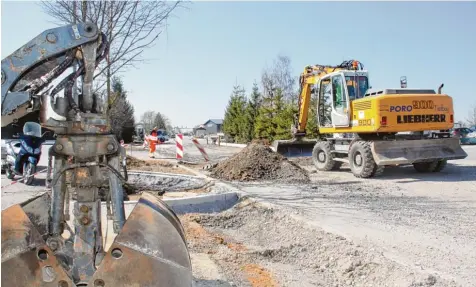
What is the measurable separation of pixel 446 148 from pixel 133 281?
11001 mm

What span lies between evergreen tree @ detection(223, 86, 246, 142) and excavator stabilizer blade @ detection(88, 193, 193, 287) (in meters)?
32.7

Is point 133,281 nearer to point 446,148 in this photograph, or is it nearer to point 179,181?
point 179,181

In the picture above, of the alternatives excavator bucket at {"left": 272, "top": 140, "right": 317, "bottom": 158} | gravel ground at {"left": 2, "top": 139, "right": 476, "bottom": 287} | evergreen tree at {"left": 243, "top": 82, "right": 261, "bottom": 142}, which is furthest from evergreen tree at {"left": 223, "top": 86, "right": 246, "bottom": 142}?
gravel ground at {"left": 2, "top": 139, "right": 476, "bottom": 287}

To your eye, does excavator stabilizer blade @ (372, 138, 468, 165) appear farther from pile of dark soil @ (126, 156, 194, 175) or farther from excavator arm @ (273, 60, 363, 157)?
pile of dark soil @ (126, 156, 194, 175)

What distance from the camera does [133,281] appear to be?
2.42 meters

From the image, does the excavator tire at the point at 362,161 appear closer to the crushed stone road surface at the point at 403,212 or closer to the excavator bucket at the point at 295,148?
the crushed stone road surface at the point at 403,212

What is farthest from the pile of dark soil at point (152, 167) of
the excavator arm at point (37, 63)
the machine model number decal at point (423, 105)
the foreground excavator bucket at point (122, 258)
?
the foreground excavator bucket at point (122, 258)

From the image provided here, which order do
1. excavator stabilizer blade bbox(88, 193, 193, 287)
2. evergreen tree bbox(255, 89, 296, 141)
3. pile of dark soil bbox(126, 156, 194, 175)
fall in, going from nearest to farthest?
excavator stabilizer blade bbox(88, 193, 193, 287)
pile of dark soil bbox(126, 156, 194, 175)
evergreen tree bbox(255, 89, 296, 141)

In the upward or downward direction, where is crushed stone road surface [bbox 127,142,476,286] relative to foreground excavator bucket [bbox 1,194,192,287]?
downward

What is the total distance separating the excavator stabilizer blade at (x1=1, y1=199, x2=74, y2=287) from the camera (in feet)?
7.95

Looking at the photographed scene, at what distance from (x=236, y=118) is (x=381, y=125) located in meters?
27.6

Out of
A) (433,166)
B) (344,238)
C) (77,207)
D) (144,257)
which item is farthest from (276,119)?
(144,257)

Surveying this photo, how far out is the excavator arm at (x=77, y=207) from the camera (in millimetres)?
2430

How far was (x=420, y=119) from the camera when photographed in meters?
11.1
